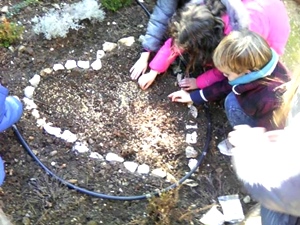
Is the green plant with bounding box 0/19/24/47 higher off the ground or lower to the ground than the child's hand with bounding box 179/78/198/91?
higher

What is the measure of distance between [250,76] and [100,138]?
864mm

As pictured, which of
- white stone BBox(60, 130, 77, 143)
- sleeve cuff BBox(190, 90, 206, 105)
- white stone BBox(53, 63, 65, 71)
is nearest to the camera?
white stone BBox(60, 130, 77, 143)

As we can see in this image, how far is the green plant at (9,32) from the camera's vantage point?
334cm

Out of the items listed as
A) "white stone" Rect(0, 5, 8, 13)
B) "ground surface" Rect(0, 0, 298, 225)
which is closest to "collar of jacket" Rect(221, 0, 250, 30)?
"ground surface" Rect(0, 0, 298, 225)

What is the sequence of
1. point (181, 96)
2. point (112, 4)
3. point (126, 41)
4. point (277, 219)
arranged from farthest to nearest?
point (112, 4) < point (126, 41) < point (181, 96) < point (277, 219)

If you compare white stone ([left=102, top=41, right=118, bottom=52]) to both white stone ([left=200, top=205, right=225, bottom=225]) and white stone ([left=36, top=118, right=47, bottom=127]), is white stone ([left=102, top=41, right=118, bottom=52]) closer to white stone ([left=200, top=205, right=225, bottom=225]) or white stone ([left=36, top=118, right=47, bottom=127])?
white stone ([left=36, top=118, right=47, bottom=127])

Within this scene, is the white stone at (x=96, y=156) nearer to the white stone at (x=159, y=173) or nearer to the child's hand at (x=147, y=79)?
the white stone at (x=159, y=173)

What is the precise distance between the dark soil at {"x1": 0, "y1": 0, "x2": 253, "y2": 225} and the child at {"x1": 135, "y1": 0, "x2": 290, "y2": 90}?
14.7 inches

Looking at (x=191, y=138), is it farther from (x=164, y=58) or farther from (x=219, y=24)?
(x=219, y=24)

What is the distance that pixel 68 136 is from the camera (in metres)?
3.13

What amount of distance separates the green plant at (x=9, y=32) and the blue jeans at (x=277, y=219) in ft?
5.79

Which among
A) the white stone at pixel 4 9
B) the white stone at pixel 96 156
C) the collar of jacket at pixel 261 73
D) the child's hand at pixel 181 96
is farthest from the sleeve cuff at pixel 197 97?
the white stone at pixel 4 9

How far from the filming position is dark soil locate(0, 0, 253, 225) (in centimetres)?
289

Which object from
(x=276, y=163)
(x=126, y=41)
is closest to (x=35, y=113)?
(x=126, y=41)
